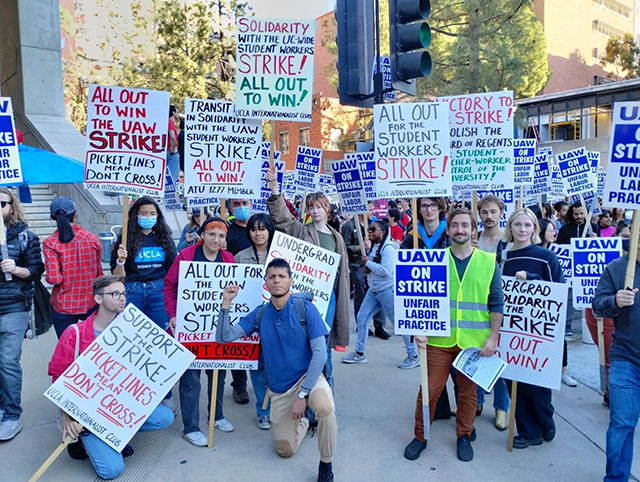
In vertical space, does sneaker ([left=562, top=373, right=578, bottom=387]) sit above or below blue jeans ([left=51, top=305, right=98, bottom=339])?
below

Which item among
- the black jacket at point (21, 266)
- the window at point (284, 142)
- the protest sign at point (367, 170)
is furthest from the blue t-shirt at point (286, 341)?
the window at point (284, 142)

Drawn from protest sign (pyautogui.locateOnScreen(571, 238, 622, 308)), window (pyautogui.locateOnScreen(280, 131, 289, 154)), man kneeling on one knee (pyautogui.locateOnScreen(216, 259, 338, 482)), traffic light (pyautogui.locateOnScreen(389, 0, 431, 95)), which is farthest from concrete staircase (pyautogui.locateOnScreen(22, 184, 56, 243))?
window (pyautogui.locateOnScreen(280, 131, 289, 154))

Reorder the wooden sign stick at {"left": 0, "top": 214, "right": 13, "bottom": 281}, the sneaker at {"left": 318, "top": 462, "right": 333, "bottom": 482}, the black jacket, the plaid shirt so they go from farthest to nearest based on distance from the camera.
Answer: the plaid shirt, the black jacket, the wooden sign stick at {"left": 0, "top": 214, "right": 13, "bottom": 281}, the sneaker at {"left": 318, "top": 462, "right": 333, "bottom": 482}

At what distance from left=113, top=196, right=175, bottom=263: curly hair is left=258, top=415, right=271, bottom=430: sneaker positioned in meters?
1.78

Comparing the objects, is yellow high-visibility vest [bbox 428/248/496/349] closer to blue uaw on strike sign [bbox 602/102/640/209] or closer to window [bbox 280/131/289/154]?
blue uaw on strike sign [bbox 602/102/640/209]

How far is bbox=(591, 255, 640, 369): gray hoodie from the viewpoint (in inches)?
138

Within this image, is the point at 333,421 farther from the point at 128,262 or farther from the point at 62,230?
the point at 62,230

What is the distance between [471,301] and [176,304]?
2.45m

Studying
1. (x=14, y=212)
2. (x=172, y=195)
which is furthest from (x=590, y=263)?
(x=172, y=195)

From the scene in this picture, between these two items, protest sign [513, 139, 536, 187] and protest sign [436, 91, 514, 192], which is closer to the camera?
protest sign [436, 91, 514, 192]

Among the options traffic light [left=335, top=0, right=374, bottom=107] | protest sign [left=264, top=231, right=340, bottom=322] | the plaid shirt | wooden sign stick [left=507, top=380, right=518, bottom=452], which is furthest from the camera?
traffic light [left=335, top=0, right=374, bottom=107]

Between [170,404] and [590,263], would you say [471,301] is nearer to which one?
[590,263]

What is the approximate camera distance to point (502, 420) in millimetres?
4684

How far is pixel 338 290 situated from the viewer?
520cm
